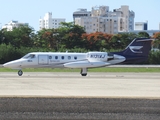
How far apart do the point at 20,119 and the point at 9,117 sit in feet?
1.46

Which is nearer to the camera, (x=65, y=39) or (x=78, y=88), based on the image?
(x=78, y=88)

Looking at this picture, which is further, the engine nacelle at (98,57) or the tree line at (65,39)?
the tree line at (65,39)

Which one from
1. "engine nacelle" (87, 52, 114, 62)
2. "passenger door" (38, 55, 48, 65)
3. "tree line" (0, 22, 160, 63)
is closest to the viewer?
"passenger door" (38, 55, 48, 65)

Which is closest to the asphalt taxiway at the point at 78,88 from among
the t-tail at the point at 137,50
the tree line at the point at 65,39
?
the t-tail at the point at 137,50

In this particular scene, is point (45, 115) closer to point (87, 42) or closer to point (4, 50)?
point (4, 50)

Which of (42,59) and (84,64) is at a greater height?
(42,59)

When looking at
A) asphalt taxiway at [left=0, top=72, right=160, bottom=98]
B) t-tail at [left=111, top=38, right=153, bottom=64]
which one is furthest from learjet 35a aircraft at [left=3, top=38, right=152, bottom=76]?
asphalt taxiway at [left=0, top=72, right=160, bottom=98]

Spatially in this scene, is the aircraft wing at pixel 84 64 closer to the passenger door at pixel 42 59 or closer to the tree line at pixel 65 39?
the passenger door at pixel 42 59

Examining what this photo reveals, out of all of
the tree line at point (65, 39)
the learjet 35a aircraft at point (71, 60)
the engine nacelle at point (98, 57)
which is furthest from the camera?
the tree line at point (65, 39)

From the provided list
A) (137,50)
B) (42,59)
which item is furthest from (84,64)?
(137,50)

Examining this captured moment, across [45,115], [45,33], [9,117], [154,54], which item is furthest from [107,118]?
[45,33]

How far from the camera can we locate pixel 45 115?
15484 mm

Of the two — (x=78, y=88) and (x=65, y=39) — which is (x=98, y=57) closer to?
(x=78, y=88)

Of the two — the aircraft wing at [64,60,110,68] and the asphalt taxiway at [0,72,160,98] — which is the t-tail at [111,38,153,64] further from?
the asphalt taxiway at [0,72,160,98]
